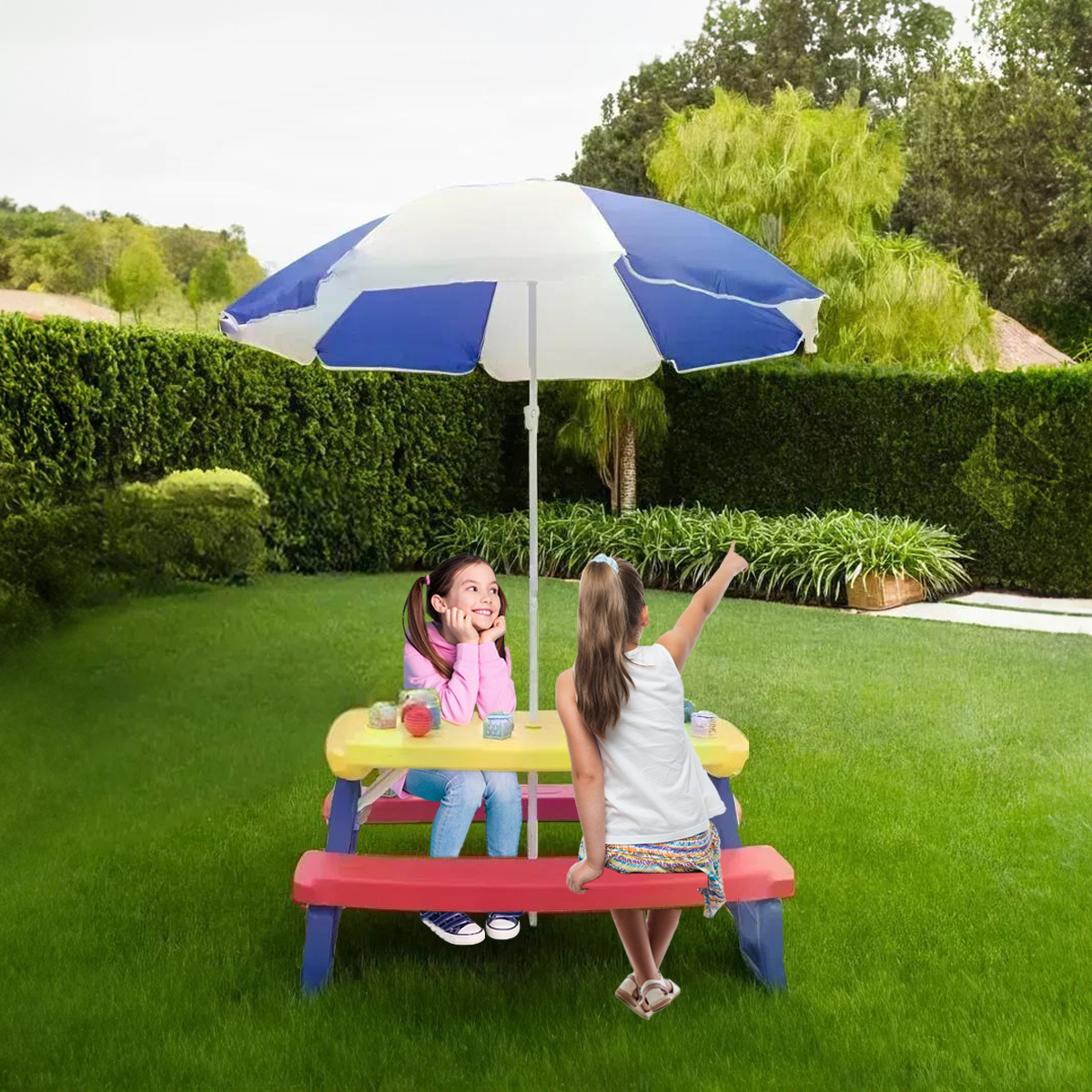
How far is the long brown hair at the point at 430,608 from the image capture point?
14.7ft

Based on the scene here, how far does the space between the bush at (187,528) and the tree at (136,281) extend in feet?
53.5

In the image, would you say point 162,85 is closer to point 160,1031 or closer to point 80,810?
point 80,810

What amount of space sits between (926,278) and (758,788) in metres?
11.8

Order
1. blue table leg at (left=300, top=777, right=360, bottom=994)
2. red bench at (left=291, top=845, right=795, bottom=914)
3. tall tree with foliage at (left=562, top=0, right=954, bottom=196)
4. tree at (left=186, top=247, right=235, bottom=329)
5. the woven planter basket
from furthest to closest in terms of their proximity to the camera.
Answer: tall tree with foliage at (left=562, top=0, right=954, bottom=196)
tree at (left=186, top=247, right=235, bottom=329)
the woven planter basket
blue table leg at (left=300, top=777, right=360, bottom=994)
red bench at (left=291, top=845, right=795, bottom=914)

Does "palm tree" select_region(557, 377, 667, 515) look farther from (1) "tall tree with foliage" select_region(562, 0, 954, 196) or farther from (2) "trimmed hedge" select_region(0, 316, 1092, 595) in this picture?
(1) "tall tree with foliage" select_region(562, 0, 954, 196)

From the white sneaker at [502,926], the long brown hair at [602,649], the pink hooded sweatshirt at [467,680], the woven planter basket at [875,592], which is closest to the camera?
the long brown hair at [602,649]

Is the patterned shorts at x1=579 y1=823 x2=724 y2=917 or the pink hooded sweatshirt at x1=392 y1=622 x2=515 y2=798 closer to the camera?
the patterned shorts at x1=579 y1=823 x2=724 y2=917

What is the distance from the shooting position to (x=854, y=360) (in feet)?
57.0

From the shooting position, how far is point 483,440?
634 inches

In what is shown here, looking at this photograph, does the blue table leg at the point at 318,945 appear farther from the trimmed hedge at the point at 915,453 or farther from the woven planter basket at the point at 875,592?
the trimmed hedge at the point at 915,453

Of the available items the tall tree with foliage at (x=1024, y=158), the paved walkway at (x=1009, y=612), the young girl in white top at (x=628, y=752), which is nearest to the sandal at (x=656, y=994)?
the young girl in white top at (x=628, y=752)

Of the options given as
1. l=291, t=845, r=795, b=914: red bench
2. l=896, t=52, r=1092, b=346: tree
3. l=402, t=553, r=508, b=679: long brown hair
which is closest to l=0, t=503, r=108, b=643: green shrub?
l=402, t=553, r=508, b=679: long brown hair

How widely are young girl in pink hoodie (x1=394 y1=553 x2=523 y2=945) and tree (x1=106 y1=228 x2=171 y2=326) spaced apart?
24984 millimetres

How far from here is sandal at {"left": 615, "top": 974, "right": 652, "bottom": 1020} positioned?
12.0 ft
